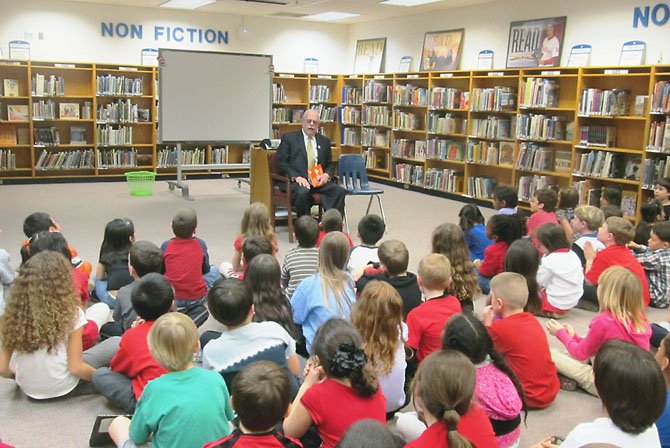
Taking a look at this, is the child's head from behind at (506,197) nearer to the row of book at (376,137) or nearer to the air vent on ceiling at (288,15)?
the row of book at (376,137)

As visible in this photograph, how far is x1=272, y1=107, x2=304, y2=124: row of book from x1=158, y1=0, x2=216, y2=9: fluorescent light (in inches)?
90.6

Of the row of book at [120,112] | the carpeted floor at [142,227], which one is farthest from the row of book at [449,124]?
the row of book at [120,112]

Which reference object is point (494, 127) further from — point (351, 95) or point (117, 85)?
point (117, 85)

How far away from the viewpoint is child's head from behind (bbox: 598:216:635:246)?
4.20 metres

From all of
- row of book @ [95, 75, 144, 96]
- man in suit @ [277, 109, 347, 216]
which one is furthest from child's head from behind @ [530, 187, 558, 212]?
row of book @ [95, 75, 144, 96]

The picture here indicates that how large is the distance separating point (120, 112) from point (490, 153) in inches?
235

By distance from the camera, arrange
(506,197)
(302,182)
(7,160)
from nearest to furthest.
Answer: (506,197), (302,182), (7,160)

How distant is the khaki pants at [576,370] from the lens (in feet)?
10.6

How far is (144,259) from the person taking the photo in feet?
11.1

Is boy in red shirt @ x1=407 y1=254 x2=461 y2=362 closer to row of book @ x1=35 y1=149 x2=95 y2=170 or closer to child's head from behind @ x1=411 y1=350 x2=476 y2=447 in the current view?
child's head from behind @ x1=411 y1=350 x2=476 y2=447

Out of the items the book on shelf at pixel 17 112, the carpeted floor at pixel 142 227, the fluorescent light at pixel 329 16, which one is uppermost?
the fluorescent light at pixel 329 16

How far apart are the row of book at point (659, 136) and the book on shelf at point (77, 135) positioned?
828 centimetres

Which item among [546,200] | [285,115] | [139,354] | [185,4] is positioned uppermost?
[185,4]

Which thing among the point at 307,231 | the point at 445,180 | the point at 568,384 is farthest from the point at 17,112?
the point at 568,384
